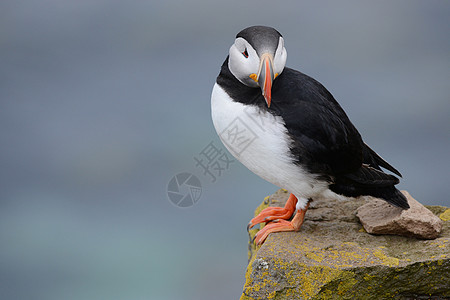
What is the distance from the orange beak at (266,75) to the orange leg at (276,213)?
3.47ft

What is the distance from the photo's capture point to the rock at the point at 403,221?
3777 mm

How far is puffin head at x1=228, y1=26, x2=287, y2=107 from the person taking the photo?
10.8ft

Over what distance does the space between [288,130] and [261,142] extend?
0.17 m

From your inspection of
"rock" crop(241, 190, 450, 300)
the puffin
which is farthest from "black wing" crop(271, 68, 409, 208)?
"rock" crop(241, 190, 450, 300)

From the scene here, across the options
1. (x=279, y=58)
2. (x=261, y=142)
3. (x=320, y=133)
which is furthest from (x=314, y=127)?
(x=279, y=58)

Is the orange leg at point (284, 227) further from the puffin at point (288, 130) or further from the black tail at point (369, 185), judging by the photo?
the black tail at point (369, 185)

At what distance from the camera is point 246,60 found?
345 cm

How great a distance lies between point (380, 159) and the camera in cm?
410

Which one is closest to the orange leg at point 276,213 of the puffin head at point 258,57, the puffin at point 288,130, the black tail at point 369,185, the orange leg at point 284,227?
the orange leg at point 284,227

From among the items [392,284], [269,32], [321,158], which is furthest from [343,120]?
[392,284]

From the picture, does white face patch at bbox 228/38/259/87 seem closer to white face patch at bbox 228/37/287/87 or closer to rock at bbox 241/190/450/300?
white face patch at bbox 228/37/287/87

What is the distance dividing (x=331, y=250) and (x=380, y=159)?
0.77 m

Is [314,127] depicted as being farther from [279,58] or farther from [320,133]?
[279,58]

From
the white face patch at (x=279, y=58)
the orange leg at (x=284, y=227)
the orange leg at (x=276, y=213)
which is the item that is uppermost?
the white face patch at (x=279, y=58)
